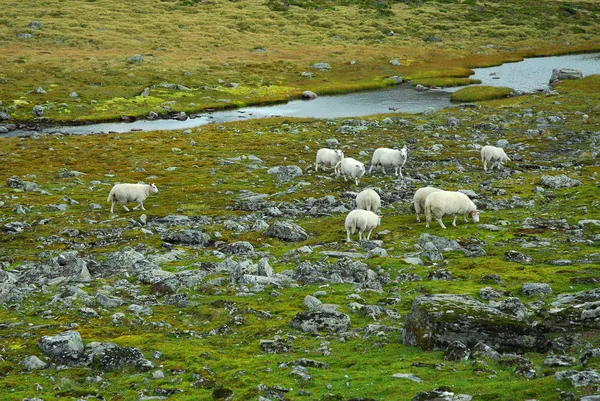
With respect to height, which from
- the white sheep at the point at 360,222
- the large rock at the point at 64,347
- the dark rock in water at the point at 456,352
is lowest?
the white sheep at the point at 360,222

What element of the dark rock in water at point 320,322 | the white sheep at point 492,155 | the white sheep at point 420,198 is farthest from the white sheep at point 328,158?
the dark rock in water at point 320,322

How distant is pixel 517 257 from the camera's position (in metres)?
22.2

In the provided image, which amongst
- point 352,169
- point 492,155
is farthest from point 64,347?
point 492,155

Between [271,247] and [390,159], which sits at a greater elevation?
[271,247]

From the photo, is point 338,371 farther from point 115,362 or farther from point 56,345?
point 56,345

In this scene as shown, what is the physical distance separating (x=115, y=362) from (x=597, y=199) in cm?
2358

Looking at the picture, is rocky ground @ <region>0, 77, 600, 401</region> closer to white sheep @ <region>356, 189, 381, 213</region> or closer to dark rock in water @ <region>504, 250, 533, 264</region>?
dark rock in water @ <region>504, 250, 533, 264</region>

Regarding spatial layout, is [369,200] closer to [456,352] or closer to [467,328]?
[467,328]

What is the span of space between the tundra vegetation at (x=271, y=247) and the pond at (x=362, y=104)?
5.45 meters

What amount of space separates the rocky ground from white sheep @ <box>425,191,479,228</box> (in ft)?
2.33

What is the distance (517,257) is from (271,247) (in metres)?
8.82

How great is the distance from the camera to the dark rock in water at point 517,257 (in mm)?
21922

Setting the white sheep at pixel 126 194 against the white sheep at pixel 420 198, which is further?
the white sheep at pixel 126 194

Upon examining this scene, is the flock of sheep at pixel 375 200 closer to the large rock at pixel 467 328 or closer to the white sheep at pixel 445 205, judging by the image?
the white sheep at pixel 445 205
